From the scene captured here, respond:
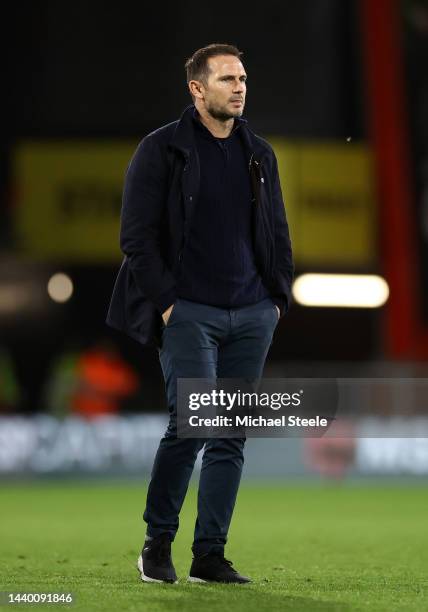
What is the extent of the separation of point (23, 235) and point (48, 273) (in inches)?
170

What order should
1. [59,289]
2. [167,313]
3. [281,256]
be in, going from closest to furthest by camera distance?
1. [167,313]
2. [281,256]
3. [59,289]

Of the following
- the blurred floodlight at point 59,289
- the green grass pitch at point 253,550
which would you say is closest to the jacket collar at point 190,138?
the green grass pitch at point 253,550

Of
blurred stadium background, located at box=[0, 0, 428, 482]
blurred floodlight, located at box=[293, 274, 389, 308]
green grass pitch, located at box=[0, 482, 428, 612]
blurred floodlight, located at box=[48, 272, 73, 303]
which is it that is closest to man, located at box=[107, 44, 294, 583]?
green grass pitch, located at box=[0, 482, 428, 612]

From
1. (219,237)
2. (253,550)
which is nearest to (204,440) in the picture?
(219,237)

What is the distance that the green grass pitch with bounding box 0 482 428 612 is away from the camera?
4594 mm

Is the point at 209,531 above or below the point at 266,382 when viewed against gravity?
below

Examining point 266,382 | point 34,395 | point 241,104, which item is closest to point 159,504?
point 266,382

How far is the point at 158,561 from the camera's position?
15.9ft

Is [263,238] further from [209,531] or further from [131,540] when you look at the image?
[131,540]

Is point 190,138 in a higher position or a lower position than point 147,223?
higher

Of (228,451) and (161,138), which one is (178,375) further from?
(161,138)

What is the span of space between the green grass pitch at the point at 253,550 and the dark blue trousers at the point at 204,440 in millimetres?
232

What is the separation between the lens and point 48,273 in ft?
68.2

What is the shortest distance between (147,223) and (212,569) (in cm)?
121
